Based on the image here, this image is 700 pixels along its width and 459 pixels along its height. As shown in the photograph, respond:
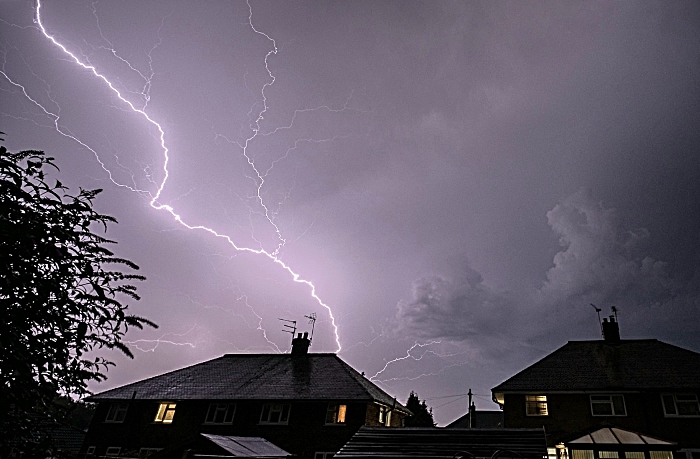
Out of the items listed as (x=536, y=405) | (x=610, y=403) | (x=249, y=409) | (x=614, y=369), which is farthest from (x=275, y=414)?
(x=614, y=369)

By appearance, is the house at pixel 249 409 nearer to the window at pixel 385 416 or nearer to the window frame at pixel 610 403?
the window at pixel 385 416

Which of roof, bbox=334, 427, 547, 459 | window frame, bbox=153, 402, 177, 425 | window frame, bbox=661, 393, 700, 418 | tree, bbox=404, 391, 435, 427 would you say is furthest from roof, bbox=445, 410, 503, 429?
roof, bbox=334, 427, 547, 459

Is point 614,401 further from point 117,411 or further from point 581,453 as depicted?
point 117,411

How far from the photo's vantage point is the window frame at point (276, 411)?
24.2 m

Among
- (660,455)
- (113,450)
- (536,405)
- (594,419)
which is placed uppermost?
(536,405)

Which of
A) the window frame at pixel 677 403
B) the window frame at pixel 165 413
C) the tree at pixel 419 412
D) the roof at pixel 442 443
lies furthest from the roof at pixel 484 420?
the roof at pixel 442 443

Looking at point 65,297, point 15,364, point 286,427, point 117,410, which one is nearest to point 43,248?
point 65,297

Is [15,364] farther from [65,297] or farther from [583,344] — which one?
[583,344]

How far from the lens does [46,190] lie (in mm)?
3125

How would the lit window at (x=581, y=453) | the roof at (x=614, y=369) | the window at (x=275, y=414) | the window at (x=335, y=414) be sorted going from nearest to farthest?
the lit window at (x=581, y=453)
the roof at (x=614, y=369)
the window at (x=335, y=414)
the window at (x=275, y=414)

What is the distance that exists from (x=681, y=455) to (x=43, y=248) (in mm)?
26457

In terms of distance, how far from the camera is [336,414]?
77.2ft

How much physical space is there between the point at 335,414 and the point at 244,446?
7.96 metres

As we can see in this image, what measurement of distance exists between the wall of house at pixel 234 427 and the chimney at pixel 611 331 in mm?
14965
